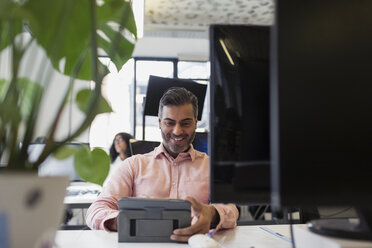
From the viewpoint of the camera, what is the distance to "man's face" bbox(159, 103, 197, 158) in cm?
196

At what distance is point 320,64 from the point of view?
684 mm

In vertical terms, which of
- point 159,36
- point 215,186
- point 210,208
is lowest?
point 210,208

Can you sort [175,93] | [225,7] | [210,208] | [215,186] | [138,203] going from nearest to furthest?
[215,186] → [138,203] → [210,208] → [175,93] → [225,7]

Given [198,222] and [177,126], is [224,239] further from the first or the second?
[177,126]

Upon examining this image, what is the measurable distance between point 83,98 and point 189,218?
64 cm

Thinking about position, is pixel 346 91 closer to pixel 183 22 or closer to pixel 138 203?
pixel 138 203

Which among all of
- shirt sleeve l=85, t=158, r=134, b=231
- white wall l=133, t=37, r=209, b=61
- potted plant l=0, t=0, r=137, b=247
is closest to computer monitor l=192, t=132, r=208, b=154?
shirt sleeve l=85, t=158, r=134, b=231

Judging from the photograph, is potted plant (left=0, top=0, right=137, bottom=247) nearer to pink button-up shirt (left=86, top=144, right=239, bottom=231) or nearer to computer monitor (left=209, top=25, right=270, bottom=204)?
computer monitor (left=209, top=25, right=270, bottom=204)

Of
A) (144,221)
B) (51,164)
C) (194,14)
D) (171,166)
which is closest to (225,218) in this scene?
(144,221)

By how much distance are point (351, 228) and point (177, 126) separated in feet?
4.31

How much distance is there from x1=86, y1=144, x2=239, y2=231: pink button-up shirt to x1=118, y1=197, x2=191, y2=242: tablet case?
2.26ft

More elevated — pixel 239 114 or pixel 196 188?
pixel 239 114

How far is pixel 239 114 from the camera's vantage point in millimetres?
850

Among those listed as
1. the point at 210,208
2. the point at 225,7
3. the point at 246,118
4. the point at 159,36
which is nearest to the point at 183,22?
the point at 159,36
